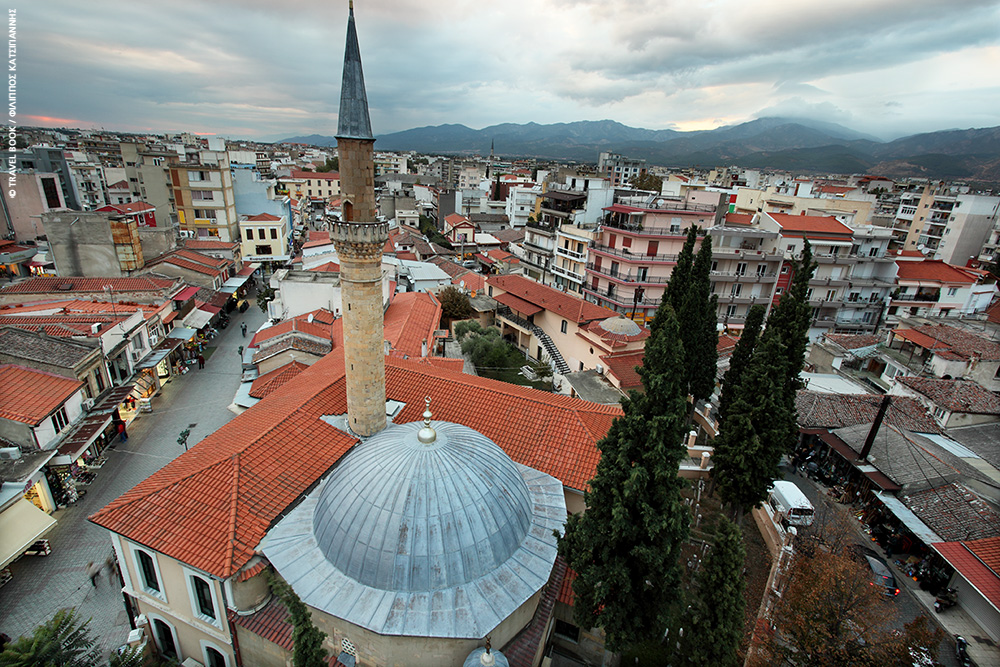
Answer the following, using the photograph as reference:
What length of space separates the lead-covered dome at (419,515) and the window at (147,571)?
5.11m

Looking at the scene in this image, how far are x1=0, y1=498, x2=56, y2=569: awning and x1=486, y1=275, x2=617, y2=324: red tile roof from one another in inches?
1182

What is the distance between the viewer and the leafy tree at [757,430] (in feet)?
54.7

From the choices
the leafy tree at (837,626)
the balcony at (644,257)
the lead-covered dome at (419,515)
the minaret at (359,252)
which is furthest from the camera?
the balcony at (644,257)

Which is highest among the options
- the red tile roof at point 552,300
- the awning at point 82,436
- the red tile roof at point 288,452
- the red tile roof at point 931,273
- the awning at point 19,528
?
the red tile roof at point 931,273

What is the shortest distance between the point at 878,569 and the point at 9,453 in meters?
33.0

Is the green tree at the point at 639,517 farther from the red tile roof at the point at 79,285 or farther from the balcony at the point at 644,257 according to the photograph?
the red tile roof at the point at 79,285

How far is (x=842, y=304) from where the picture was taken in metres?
41.6

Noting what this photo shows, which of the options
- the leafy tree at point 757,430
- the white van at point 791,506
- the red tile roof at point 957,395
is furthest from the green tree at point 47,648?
the red tile roof at point 957,395

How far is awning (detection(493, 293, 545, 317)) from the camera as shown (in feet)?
128

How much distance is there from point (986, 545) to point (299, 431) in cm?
2428

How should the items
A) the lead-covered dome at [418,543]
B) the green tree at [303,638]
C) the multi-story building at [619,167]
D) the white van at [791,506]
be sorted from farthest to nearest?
the multi-story building at [619,167]
the white van at [791,506]
the lead-covered dome at [418,543]
the green tree at [303,638]

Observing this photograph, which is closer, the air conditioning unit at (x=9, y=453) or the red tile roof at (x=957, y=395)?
the air conditioning unit at (x=9, y=453)

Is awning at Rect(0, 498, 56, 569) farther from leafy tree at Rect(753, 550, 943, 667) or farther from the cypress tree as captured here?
the cypress tree

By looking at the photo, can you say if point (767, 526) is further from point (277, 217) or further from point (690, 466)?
point (277, 217)
